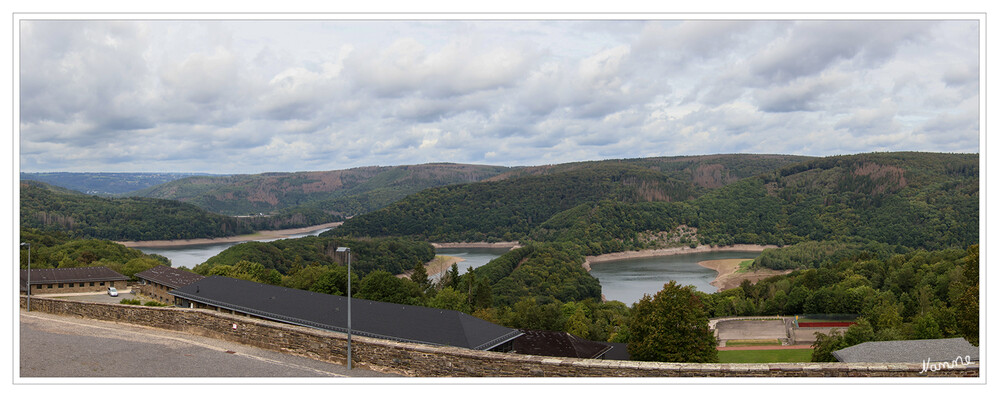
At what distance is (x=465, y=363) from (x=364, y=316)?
14.2m

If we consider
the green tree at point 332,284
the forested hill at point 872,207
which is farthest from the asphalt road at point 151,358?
the forested hill at point 872,207

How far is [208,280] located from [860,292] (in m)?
54.0

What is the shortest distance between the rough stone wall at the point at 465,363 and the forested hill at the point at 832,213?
13558 centimetres

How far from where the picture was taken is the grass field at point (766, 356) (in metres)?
36.0

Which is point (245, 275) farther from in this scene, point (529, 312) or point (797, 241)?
point (797, 241)

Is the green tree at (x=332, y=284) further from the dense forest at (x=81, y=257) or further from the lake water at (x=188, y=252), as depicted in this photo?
the lake water at (x=188, y=252)

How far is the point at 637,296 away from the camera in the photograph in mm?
84188

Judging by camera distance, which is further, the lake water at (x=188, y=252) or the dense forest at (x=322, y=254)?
the lake water at (x=188, y=252)

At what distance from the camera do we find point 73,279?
37375mm

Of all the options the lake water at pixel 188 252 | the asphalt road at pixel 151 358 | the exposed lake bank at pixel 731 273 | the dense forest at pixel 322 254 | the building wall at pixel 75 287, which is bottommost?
the exposed lake bank at pixel 731 273

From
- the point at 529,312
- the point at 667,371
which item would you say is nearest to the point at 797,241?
the point at 529,312

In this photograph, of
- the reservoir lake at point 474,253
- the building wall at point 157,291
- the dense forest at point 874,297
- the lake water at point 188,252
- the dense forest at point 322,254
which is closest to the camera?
the dense forest at point 874,297

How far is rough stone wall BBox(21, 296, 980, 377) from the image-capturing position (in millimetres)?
9711

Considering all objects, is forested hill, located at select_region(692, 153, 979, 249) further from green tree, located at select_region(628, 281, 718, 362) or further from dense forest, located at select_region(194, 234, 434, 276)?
green tree, located at select_region(628, 281, 718, 362)
